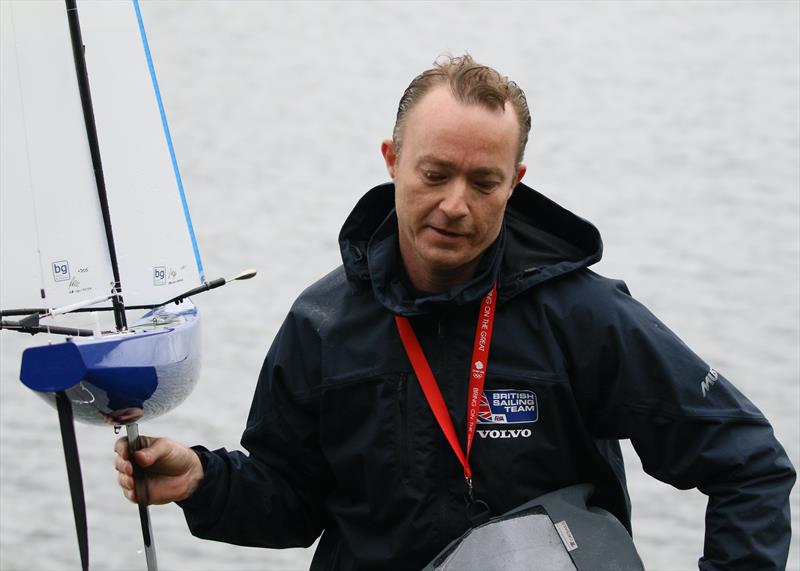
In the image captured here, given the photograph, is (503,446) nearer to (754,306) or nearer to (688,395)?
(688,395)

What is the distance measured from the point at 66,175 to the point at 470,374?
74 cm

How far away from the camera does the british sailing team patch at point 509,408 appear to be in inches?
84.1

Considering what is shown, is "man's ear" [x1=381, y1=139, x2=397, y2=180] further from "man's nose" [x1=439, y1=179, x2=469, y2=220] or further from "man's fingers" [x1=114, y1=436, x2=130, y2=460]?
"man's fingers" [x1=114, y1=436, x2=130, y2=460]

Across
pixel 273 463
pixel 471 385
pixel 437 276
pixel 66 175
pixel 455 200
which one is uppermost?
pixel 66 175

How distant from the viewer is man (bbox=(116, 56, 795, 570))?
2066 mm

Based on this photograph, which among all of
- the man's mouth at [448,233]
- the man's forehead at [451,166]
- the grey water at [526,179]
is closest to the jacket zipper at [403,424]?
the man's mouth at [448,233]

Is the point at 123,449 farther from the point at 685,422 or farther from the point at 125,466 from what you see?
the point at 685,422

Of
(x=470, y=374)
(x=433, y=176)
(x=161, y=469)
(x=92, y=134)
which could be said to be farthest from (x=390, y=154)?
(x=161, y=469)

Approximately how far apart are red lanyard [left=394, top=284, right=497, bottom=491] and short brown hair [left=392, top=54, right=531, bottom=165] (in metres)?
0.25

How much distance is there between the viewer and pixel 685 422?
209 centimetres

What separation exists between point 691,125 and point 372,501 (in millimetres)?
5315

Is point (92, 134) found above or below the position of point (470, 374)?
above

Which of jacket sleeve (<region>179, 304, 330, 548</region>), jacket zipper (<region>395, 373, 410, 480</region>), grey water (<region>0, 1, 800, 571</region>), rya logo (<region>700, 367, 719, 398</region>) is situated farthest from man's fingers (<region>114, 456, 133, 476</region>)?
grey water (<region>0, 1, 800, 571</region>)

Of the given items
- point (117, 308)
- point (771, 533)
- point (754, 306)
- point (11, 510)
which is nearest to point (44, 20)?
point (117, 308)
